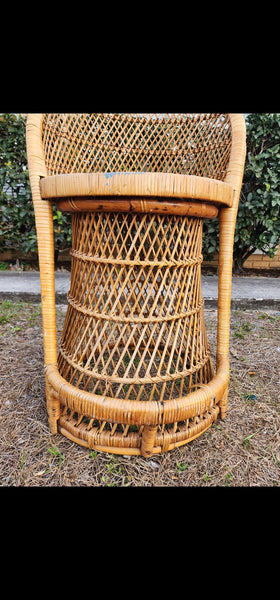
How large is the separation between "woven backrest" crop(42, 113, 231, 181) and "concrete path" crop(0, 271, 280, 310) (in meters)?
1.37

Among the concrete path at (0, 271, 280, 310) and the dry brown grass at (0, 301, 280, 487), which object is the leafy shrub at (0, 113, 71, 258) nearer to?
the concrete path at (0, 271, 280, 310)

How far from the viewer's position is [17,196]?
303 centimetres

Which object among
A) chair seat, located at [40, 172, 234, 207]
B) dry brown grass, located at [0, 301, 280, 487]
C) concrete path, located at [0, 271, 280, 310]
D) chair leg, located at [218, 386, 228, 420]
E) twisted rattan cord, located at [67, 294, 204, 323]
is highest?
chair seat, located at [40, 172, 234, 207]

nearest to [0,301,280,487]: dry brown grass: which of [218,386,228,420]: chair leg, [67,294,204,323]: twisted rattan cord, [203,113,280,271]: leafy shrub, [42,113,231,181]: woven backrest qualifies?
[218,386,228,420]: chair leg

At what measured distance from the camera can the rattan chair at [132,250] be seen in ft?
2.88

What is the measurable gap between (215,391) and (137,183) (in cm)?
68

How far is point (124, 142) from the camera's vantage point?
1.35 m

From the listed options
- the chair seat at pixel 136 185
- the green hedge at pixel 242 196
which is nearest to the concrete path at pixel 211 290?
the green hedge at pixel 242 196

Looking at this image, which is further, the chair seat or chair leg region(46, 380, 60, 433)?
chair leg region(46, 380, 60, 433)

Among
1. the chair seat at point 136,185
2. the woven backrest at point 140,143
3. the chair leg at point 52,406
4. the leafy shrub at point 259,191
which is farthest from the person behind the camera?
the leafy shrub at point 259,191

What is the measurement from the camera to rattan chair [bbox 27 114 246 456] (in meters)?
0.88

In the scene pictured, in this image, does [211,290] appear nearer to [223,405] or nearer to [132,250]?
[223,405]

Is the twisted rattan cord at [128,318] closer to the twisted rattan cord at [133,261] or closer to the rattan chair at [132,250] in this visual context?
the rattan chair at [132,250]
